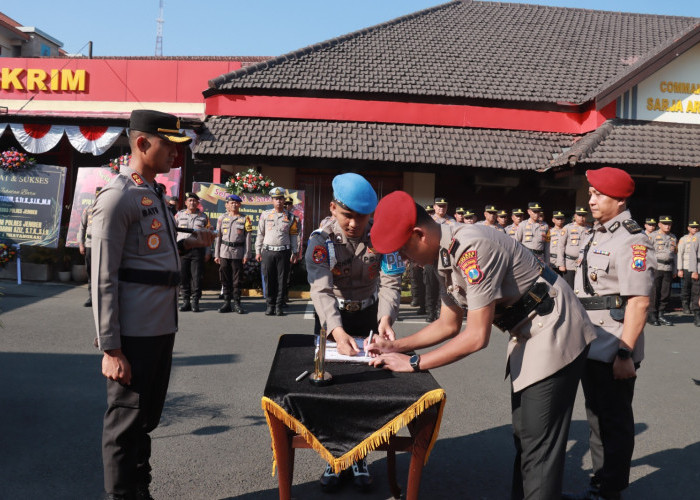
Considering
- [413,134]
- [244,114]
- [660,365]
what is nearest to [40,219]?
[244,114]

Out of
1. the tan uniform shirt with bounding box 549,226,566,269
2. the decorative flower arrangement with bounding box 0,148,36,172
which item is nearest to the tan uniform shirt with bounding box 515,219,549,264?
the tan uniform shirt with bounding box 549,226,566,269

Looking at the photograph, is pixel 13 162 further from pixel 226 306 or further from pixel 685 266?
pixel 685 266

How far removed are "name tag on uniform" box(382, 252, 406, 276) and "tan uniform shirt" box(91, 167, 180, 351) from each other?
3.97 ft

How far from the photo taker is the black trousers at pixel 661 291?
10.1 metres

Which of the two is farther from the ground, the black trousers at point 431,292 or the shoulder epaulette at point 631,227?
the shoulder epaulette at point 631,227

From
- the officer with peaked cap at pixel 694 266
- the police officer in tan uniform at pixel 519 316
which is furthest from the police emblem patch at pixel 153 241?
the officer with peaked cap at pixel 694 266

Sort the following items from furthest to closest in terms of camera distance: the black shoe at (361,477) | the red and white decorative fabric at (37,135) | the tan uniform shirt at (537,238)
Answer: the red and white decorative fabric at (37,135)
the tan uniform shirt at (537,238)
the black shoe at (361,477)

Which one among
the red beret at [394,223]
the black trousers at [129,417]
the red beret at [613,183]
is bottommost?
the black trousers at [129,417]

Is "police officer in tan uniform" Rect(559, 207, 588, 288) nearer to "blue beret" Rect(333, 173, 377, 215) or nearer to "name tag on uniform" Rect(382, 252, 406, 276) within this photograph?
"name tag on uniform" Rect(382, 252, 406, 276)

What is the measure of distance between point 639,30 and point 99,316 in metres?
19.0

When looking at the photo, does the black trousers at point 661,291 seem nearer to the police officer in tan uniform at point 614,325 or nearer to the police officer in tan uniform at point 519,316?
the police officer in tan uniform at point 614,325

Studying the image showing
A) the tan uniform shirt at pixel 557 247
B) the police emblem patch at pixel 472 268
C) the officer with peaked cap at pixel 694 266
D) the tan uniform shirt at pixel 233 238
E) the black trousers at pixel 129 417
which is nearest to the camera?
the police emblem patch at pixel 472 268

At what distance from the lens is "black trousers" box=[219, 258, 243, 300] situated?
954cm

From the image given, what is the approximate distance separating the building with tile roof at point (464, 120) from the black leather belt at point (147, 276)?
9369 millimetres
